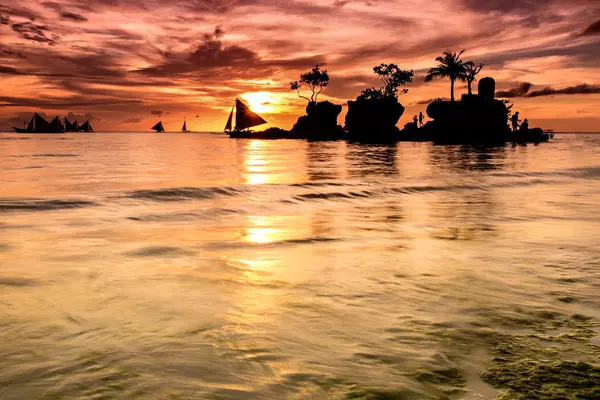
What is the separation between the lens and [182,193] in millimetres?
17531

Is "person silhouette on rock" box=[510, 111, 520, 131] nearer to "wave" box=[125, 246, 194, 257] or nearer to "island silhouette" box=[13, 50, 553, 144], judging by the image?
"island silhouette" box=[13, 50, 553, 144]

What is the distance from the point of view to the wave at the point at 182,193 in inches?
645

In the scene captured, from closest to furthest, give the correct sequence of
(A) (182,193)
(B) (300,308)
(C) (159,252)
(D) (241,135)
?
(B) (300,308) < (C) (159,252) < (A) (182,193) < (D) (241,135)

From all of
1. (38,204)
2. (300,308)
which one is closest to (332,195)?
(38,204)

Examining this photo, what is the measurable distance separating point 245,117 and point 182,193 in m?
130

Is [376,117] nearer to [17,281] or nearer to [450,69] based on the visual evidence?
[450,69]

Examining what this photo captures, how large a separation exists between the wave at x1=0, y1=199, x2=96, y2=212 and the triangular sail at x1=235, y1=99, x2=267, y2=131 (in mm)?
130698

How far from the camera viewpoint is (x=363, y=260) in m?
6.88

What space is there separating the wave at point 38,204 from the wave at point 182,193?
2.06 m

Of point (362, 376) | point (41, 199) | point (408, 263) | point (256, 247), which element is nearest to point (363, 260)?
point (408, 263)

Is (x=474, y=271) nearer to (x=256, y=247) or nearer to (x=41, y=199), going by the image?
(x=256, y=247)

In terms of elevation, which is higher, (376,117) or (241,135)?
(376,117)

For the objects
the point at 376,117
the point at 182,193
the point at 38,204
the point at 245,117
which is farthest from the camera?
the point at 245,117

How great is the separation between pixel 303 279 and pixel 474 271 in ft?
7.25
